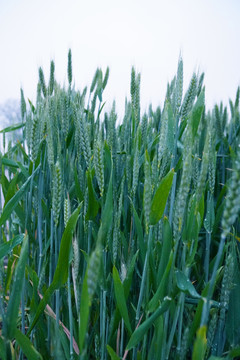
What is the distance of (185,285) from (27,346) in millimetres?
315

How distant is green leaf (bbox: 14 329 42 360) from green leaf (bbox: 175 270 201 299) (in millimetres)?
287

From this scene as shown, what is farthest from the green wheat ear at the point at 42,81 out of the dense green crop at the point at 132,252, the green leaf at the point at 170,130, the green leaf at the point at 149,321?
the green leaf at the point at 149,321

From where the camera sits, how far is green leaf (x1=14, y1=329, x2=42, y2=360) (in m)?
0.58

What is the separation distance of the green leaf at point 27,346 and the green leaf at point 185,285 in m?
0.29

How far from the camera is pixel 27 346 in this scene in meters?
0.59

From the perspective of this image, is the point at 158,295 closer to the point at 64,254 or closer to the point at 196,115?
the point at 64,254

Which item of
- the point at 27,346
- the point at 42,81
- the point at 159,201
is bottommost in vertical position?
the point at 27,346

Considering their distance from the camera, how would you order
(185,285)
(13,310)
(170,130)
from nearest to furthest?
(13,310)
(185,285)
(170,130)

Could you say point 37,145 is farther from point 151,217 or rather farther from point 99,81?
point 99,81

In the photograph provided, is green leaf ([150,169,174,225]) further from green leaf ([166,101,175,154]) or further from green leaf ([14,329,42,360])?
green leaf ([14,329,42,360])

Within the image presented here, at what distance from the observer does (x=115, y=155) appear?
0.91 meters

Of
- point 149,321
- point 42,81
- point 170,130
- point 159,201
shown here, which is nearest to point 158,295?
point 149,321

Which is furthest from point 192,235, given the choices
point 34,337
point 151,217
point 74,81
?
point 74,81

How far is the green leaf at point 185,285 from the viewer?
0.52m
